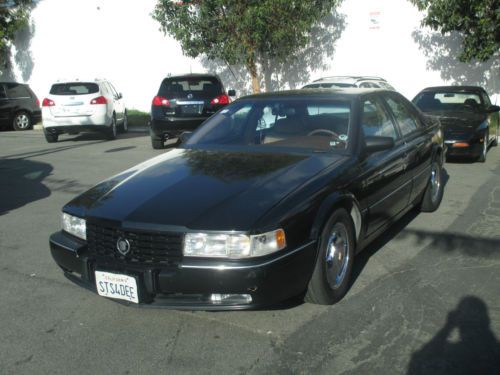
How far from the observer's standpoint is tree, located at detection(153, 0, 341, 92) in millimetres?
14125

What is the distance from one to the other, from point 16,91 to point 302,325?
A: 1722 cm

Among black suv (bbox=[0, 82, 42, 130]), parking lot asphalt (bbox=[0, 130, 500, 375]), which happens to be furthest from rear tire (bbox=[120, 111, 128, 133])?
parking lot asphalt (bbox=[0, 130, 500, 375])

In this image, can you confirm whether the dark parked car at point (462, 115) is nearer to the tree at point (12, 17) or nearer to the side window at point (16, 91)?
the side window at point (16, 91)

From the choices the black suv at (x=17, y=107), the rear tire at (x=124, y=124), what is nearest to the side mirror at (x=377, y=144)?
the rear tire at (x=124, y=124)

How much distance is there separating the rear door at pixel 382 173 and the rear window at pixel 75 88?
35.3 ft

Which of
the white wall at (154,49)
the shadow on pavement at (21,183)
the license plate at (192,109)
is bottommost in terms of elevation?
the shadow on pavement at (21,183)

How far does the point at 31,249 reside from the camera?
211 inches

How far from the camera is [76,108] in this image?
14023 mm

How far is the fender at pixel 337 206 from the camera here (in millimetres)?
3532

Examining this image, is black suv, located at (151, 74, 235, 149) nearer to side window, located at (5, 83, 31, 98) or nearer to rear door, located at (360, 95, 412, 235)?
rear door, located at (360, 95, 412, 235)

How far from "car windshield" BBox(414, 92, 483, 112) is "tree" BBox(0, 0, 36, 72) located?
17.1 metres

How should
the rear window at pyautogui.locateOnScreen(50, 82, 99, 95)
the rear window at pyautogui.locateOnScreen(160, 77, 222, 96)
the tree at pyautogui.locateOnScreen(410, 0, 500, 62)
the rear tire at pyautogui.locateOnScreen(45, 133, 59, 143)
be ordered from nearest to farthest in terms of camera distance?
the tree at pyautogui.locateOnScreen(410, 0, 500, 62) → the rear window at pyautogui.locateOnScreen(160, 77, 222, 96) → the rear window at pyautogui.locateOnScreen(50, 82, 99, 95) → the rear tire at pyautogui.locateOnScreen(45, 133, 59, 143)

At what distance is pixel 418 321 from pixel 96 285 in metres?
2.08

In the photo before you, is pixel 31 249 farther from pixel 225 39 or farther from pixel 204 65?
pixel 204 65
